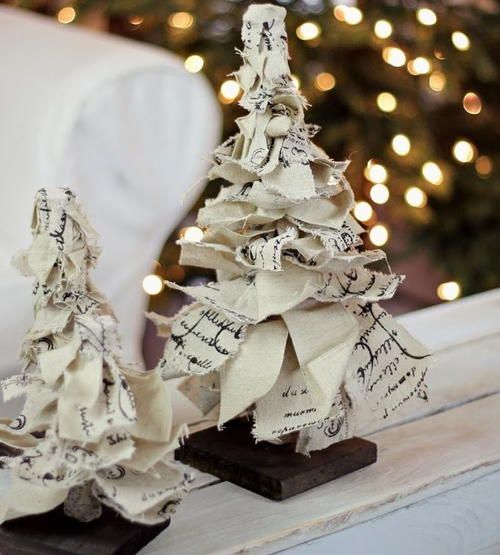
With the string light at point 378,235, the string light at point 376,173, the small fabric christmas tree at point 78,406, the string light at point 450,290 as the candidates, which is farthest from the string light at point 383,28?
the small fabric christmas tree at point 78,406

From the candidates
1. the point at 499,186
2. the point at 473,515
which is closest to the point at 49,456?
the point at 473,515

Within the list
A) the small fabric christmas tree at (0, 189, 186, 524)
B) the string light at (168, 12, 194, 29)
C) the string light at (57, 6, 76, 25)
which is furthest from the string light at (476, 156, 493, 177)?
the small fabric christmas tree at (0, 189, 186, 524)

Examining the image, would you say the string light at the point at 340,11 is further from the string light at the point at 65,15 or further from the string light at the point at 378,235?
the string light at the point at 65,15

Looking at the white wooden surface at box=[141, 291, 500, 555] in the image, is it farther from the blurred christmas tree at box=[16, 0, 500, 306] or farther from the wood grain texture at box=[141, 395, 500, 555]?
the blurred christmas tree at box=[16, 0, 500, 306]

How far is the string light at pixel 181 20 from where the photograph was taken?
70.2 inches

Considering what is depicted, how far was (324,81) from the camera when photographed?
6.15ft

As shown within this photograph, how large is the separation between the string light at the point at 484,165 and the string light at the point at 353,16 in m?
0.46

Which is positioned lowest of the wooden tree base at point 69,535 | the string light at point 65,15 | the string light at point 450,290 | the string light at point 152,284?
the string light at point 450,290

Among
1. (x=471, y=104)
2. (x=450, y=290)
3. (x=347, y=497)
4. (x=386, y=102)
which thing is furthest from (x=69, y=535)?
(x=471, y=104)

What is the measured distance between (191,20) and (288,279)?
46.1 inches

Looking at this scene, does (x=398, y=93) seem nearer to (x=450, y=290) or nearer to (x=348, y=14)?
(x=348, y=14)

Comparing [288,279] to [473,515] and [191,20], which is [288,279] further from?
[191,20]

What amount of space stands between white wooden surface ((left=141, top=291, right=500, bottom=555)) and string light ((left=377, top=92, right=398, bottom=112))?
1025 millimetres

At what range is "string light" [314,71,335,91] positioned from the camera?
1864 mm
